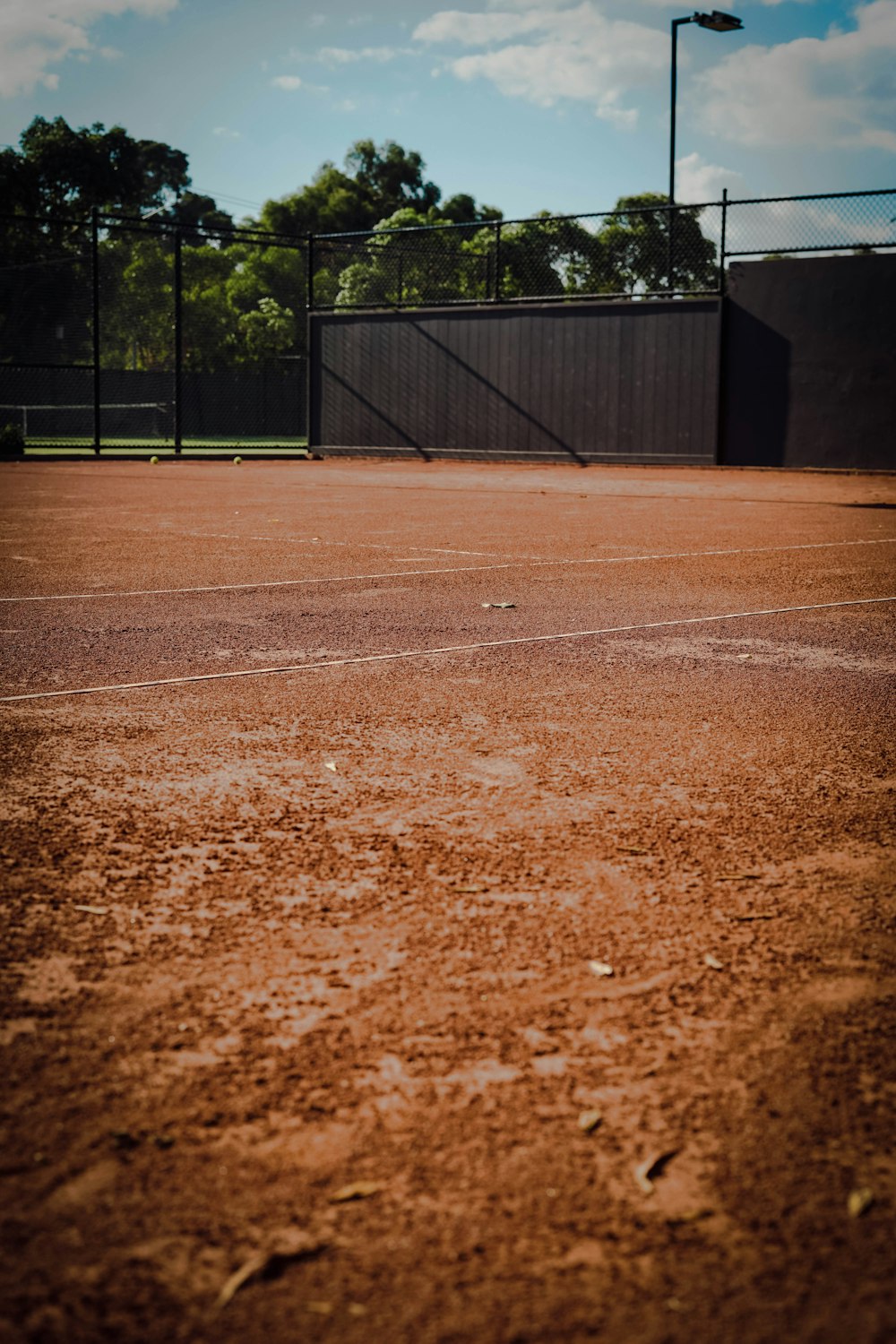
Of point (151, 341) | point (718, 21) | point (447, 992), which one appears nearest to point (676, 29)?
point (718, 21)

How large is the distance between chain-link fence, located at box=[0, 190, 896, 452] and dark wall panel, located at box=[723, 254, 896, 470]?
0.44 metres

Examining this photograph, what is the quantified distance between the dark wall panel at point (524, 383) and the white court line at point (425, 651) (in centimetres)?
1454

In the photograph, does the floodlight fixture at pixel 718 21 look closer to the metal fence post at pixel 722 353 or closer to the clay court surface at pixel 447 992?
the metal fence post at pixel 722 353

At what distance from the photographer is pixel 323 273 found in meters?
28.8

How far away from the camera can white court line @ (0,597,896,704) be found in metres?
4.55

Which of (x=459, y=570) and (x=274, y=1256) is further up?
(x=459, y=570)

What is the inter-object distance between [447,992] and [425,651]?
3.21 metres

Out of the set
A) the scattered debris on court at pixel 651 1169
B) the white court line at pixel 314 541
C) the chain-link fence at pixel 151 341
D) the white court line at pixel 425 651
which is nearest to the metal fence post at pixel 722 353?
the chain-link fence at pixel 151 341

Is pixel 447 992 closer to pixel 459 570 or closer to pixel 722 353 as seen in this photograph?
pixel 459 570

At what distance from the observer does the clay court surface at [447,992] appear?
1414 mm

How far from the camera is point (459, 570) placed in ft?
26.0

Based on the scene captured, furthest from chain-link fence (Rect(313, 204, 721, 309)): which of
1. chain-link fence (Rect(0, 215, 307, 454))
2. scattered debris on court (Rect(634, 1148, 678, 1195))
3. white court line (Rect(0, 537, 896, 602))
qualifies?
scattered debris on court (Rect(634, 1148, 678, 1195))

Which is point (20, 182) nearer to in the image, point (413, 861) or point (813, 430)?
point (813, 430)

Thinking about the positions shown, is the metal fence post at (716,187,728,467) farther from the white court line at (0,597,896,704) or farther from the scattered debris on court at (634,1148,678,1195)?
the scattered debris on court at (634,1148,678,1195)
